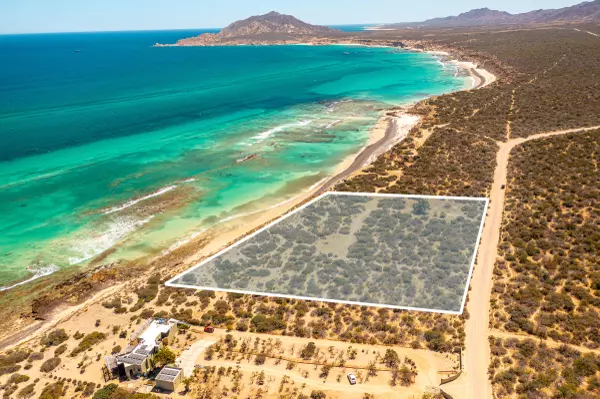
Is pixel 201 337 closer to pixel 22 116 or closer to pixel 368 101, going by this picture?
pixel 368 101

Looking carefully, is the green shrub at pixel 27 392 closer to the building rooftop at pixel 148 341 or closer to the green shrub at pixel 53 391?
the green shrub at pixel 53 391

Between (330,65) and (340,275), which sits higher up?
(330,65)

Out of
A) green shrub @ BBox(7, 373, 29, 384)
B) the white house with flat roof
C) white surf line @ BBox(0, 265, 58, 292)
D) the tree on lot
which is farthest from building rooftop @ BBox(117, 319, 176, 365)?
white surf line @ BBox(0, 265, 58, 292)

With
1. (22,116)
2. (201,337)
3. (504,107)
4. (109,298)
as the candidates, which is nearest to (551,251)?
(201,337)

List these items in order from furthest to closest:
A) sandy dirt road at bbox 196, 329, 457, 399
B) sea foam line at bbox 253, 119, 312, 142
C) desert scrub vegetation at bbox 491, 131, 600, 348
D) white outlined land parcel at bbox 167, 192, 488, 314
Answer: sea foam line at bbox 253, 119, 312, 142
white outlined land parcel at bbox 167, 192, 488, 314
desert scrub vegetation at bbox 491, 131, 600, 348
sandy dirt road at bbox 196, 329, 457, 399

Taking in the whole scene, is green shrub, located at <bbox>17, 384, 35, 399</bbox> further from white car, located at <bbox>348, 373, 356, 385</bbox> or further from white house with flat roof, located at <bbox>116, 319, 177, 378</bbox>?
white car, located at <bbox>348, 373, 356, 385</bbox>

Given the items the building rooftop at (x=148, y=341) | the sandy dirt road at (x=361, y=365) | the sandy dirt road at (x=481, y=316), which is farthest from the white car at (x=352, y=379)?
the building rooftop at (x=148, y=341)
